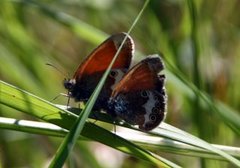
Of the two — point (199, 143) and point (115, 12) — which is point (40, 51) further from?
point (199, 143)

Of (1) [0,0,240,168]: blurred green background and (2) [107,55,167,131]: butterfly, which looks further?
(1) [0,0,240,168]: blurred green background

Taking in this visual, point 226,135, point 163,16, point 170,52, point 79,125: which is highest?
point 163,16

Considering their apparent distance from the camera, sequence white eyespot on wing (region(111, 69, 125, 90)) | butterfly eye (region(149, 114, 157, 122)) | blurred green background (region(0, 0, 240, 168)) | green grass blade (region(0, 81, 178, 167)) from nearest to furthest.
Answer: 1. green grass blade (region(0, 81, 178, 167))
2. butterfly eye (region(149, 114, 157, 122))
3. white eyespot on wing (region(111, 69, 125, 90))
4. blurred green background (region(0, 0, 240, 168))

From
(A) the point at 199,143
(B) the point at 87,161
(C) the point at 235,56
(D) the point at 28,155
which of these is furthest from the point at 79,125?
(C) the point at 235,56

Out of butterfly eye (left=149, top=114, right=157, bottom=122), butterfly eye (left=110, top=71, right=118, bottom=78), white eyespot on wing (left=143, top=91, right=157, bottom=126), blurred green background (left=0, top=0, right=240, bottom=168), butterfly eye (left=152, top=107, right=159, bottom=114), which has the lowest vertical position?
butterfly eye (left=149, top=114, right=157, bottom=122)

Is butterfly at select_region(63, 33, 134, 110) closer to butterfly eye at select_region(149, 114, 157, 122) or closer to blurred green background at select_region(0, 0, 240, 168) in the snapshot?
butterfly eye at select_region(149, 114, 157, 122)

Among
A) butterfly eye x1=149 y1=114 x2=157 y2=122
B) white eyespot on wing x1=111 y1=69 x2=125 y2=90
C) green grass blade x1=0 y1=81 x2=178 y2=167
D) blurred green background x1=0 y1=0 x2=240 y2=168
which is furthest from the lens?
blurred green background x1=0 y1=0 x2=240 y2=168

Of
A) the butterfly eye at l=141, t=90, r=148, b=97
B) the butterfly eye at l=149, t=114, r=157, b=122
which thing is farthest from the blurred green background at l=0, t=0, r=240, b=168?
the butterfly eye at l=149, t=114, r=157, b=122
